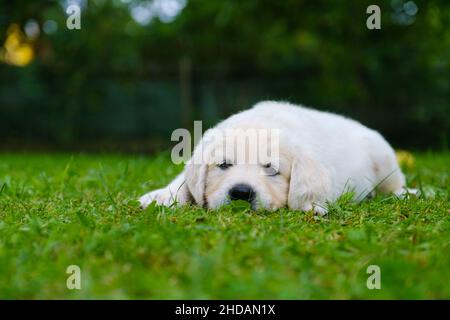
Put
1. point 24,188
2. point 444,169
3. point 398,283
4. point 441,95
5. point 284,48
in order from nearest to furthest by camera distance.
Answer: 1. point 398,283
2. point 24,188
3. point 444,169
4. point 441,95
5. point 284,48

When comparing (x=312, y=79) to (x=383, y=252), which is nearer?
(x=383, y=252)

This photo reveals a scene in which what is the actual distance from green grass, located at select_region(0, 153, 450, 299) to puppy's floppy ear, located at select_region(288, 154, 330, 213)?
200 millimetres

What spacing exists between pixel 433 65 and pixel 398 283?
1323 cm

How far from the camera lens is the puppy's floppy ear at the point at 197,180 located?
4684 millimetres

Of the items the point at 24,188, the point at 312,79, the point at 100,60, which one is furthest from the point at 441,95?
the point at 24,188

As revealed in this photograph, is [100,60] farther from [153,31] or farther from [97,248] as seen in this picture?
[97,248]

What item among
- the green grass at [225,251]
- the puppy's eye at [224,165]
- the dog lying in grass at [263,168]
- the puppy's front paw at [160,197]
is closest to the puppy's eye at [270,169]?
the dog lying in grass at [263,168]

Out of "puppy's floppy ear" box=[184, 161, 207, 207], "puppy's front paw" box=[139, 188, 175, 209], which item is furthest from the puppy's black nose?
"puppy's front paw" box=[139, 188, 175, 209]

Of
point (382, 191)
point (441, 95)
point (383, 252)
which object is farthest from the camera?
point (441, 95)

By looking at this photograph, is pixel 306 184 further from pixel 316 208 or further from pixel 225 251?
pixel 225 251

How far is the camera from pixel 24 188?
550 cm

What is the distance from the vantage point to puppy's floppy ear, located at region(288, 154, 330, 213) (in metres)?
4.52

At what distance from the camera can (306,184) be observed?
14.9ft

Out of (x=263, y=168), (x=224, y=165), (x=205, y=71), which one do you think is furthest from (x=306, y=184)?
(x=205, y=71)
